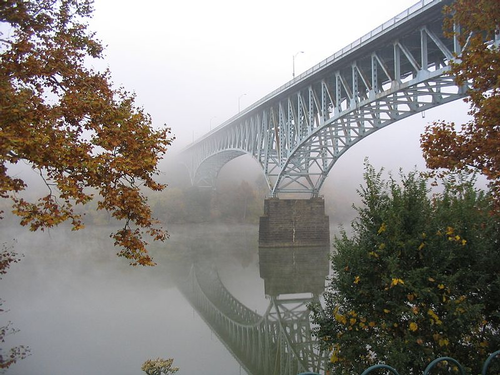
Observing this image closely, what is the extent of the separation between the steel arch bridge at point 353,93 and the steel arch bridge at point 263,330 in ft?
29.5

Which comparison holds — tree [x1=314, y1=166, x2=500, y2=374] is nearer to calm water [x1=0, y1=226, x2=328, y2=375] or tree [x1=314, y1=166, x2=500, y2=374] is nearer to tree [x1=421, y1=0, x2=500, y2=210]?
tree [x1=421, y1=0, x2=500, y2=210]

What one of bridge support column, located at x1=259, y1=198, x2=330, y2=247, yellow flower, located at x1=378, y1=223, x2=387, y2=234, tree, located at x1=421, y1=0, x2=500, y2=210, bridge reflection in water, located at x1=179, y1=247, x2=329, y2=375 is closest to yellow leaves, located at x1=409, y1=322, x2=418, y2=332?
yellow flower, located at x1=378, y1=223, x2=387, y2=234

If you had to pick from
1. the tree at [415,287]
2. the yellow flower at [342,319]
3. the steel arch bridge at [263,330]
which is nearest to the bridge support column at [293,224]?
the steel arch bridge at [263,330]

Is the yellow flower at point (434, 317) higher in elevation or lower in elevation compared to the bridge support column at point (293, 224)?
lower

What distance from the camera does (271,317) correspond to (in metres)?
15.9

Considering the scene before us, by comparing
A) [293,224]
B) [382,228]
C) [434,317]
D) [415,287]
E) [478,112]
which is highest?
[293,224]

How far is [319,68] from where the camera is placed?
2848 centimetres

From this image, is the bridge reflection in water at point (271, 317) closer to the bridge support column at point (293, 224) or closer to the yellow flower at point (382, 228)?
the yellow flower at point (382, 228)

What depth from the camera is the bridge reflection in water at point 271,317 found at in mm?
11305

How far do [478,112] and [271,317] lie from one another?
10.4 meters

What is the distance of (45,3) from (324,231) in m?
31.6

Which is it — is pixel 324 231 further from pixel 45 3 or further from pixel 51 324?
pixel 45 3

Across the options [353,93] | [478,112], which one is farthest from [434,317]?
[353,93]

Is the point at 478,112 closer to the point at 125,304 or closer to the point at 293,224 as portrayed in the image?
the point at 125,304
